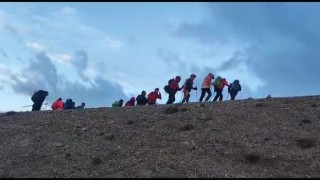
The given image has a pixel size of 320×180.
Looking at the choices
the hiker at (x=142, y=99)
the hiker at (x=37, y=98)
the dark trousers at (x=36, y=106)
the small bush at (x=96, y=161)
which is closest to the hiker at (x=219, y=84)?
the hiker at (x=142, y=99)

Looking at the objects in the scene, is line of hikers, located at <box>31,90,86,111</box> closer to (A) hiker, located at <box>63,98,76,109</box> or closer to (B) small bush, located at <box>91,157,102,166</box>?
(A) hiker, located at <box>63,98,76,109</box>

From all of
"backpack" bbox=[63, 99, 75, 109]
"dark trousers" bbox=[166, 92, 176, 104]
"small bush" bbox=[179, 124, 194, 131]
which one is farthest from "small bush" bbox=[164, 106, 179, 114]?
"backpack" bbox=[63, 99, 75, 109]

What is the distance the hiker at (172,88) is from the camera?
29.8 metres

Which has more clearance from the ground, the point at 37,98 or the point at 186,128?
the point at 37,98

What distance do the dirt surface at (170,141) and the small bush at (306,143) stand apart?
0.04 m

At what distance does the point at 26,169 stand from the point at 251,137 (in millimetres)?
8759

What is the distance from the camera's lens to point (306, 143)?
21469 mm

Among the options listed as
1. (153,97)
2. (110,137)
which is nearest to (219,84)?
(153,97)

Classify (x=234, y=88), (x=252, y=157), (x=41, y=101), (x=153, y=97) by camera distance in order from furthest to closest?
(x=41, y=101) < (x=153, y=97) < (x=234, y=88) < (x=252, y=157)

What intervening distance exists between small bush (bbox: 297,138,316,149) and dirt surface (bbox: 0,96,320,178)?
4cm

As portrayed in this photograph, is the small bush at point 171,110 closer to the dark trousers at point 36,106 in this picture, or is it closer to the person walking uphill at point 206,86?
the person walking uphill at point 206,86

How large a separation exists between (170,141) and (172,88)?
765cm

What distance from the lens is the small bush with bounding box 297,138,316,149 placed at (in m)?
21.3

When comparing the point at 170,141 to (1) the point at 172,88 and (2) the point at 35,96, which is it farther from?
(2) the point at 35,96
